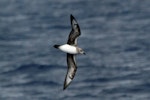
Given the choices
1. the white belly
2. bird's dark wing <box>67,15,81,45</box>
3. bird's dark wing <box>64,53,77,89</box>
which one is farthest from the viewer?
bird's dark wing <box>64,53,77,89</box>

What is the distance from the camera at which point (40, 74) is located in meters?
62.8

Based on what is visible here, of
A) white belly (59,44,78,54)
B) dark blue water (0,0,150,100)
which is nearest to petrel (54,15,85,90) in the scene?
white belly (59,44,78,54)

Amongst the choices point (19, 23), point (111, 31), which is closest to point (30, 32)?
point (19, 23)

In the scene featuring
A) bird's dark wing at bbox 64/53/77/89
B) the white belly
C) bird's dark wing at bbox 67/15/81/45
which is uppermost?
bird's dark wing at bbox 67/15/81/45

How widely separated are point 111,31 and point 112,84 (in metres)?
10.2

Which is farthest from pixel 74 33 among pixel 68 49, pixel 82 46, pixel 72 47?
pixel 82 46

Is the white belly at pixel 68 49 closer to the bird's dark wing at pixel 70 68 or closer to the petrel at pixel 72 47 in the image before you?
the petrel at pixel 72 47

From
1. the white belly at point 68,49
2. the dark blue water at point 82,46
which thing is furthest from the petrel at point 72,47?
the dark blue water at point 82,46

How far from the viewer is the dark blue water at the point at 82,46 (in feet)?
197

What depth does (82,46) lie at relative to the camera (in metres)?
64.9

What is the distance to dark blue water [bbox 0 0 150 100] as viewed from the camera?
59.9m

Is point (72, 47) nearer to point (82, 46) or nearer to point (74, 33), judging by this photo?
point (74, 33)

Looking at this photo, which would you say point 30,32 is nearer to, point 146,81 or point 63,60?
point 63,60

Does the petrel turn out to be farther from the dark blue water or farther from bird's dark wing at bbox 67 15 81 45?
the dark blue water
